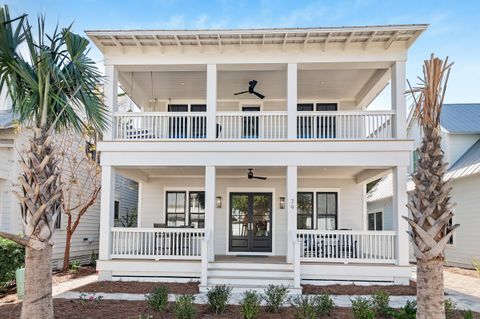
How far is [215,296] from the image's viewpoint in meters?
7.36

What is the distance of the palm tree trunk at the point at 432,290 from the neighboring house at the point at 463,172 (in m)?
8.47

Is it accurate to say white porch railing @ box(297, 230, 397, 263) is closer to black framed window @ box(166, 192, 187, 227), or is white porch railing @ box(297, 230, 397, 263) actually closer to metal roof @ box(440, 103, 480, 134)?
black framed window @ box(166, 192, 187, 227)

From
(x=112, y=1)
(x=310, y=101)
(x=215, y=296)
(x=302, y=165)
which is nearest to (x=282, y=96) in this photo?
(x=310, y=101)

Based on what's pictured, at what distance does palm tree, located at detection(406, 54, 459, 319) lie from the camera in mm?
5039

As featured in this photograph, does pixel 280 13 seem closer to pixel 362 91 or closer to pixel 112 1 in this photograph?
pixel 362 91

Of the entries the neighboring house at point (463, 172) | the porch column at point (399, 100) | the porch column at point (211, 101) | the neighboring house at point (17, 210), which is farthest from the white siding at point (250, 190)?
the porch column at point (399, 100)

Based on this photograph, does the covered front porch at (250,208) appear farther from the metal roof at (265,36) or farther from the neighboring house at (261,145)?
the metal roof at (265,36)

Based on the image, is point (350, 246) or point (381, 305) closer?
point (381, 305)

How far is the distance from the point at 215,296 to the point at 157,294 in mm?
1076

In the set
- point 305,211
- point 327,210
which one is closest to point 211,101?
point 305,211

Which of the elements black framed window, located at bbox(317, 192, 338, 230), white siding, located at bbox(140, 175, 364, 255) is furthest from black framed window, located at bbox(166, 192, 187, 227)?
black framed window, located at bbox(317, 192, 338, 230)

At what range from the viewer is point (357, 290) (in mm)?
9648

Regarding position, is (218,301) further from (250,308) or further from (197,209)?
(197,209)

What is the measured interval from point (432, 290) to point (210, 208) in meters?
6.46
